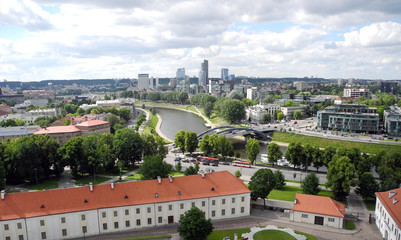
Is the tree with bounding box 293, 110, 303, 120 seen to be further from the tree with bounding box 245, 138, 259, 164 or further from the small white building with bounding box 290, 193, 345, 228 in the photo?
the small white building with bounding box 290, 193, 345, 228

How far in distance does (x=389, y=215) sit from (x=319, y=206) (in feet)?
26.6

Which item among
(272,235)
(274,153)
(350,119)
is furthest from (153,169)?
(350,119)

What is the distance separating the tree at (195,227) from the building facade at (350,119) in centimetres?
9094

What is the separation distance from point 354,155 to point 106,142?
5420 cm

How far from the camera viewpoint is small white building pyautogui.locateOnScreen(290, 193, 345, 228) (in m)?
38.6

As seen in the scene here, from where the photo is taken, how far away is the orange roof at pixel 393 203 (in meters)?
33.7

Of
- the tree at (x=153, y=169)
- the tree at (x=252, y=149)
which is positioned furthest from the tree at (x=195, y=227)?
the tree at (x=252, y=149)

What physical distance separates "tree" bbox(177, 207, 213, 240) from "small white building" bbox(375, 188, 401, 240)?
819 inches

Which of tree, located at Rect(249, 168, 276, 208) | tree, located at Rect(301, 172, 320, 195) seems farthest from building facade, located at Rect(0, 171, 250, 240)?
tree, located at Rect(301, 172, 320, 195)

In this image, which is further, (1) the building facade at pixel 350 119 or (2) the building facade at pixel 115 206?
(1) the building facade at pixel 350 119

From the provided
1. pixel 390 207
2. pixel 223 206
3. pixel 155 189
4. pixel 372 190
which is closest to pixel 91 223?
pixel 155 189

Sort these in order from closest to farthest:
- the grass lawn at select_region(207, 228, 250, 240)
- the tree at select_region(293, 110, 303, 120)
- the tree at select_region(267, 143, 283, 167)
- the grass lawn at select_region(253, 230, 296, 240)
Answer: the grass lawn at select_region(253, 230, 296, 240)
the grass lawn at select_region(207, 228, 250, 240)
the tree at select_region(267, 143, 283, 167)
the tree at select_region(293, 110, 303, 120)

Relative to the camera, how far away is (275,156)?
227ft

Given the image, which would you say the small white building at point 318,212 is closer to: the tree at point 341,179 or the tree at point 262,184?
the tree at point 262,184
